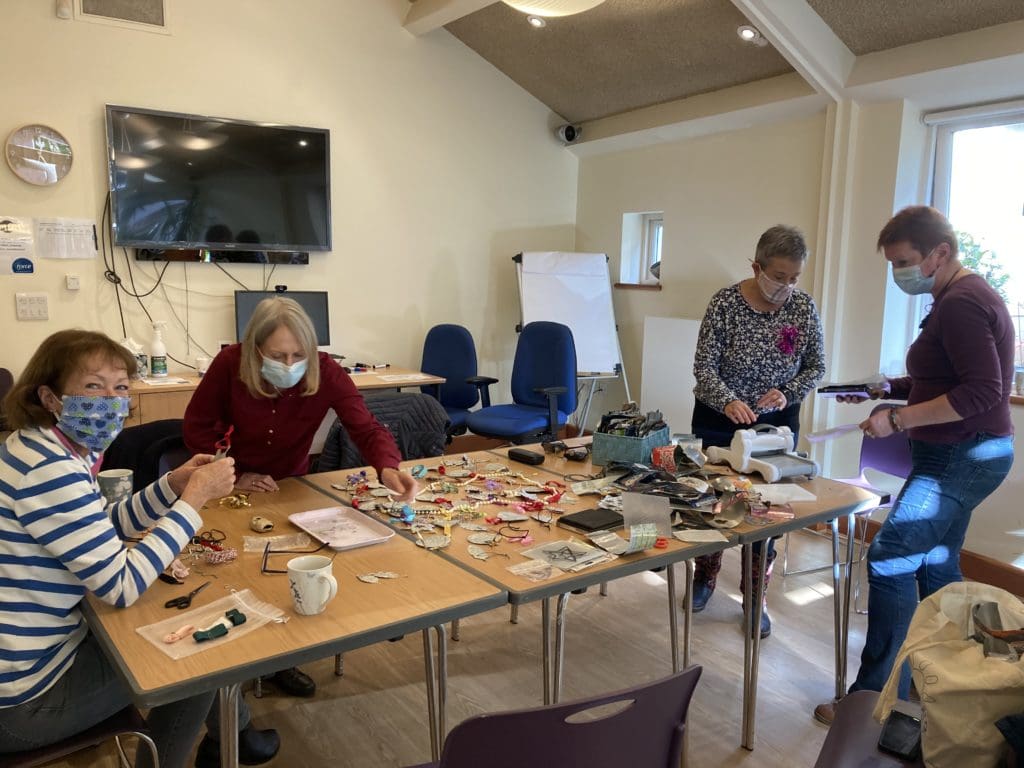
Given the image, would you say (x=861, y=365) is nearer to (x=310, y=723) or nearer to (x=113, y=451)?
(x=310, y=723)

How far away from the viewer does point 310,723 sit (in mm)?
2293

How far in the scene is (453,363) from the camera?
4.93 metres

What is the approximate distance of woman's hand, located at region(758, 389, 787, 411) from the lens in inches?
106

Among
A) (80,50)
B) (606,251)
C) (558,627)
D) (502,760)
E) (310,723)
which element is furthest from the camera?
(606,251)

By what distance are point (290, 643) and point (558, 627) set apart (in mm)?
797

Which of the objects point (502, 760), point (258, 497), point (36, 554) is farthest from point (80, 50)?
point (502, 760)

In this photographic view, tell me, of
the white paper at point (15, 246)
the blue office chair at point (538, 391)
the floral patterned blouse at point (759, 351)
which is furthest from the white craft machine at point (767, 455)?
the white paper at point (15, 246)

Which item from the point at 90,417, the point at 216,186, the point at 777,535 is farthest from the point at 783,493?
the point at 216,186

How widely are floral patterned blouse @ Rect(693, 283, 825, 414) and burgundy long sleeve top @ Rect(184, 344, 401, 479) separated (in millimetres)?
1272

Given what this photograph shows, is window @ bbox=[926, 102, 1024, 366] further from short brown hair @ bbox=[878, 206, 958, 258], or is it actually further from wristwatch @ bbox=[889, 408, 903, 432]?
wristwatch @ bbox=[889, 408, 903, 432]

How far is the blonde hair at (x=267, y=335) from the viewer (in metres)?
2.13

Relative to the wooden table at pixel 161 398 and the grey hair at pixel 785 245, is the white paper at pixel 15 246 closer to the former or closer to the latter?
the wooden table at pixel 161 398

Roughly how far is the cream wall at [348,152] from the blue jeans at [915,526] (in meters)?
3.54

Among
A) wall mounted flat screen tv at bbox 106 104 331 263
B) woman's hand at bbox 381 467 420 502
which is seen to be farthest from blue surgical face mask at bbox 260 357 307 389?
wall mounted flat screen tv at bbox 106 104 331 263
